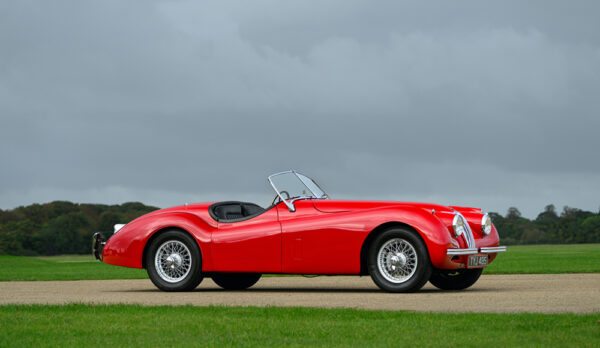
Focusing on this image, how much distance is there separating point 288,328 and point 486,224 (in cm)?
578

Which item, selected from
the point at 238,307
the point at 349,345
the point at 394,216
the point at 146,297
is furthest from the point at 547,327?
the point at 146,297

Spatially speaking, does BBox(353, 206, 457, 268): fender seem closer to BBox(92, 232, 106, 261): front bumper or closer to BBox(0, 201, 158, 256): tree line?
BBox(92, 232, 106, 261): front bumper

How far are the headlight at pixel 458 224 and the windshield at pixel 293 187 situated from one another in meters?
2.49

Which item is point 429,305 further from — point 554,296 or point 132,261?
point 132,261

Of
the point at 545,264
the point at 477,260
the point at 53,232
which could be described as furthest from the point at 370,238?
the point at 53,232

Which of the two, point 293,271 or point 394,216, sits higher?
point 394,216

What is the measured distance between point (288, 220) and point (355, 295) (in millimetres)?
1588

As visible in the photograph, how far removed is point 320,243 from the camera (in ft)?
38.5

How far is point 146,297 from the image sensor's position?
11.4 m

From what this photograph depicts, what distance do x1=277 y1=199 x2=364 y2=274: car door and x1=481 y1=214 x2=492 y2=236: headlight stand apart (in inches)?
79.1

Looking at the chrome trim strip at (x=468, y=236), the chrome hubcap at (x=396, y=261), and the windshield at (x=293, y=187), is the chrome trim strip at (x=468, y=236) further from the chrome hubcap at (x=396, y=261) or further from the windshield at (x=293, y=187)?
the windshield at (x=293, y=187)

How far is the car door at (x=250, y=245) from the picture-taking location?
12.1 meters

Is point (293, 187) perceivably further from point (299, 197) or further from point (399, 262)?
point (399, 262)

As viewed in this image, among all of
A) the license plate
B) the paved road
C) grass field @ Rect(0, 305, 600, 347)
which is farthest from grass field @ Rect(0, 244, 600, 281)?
grass field @ Rect(0, 305, 600, 347)
